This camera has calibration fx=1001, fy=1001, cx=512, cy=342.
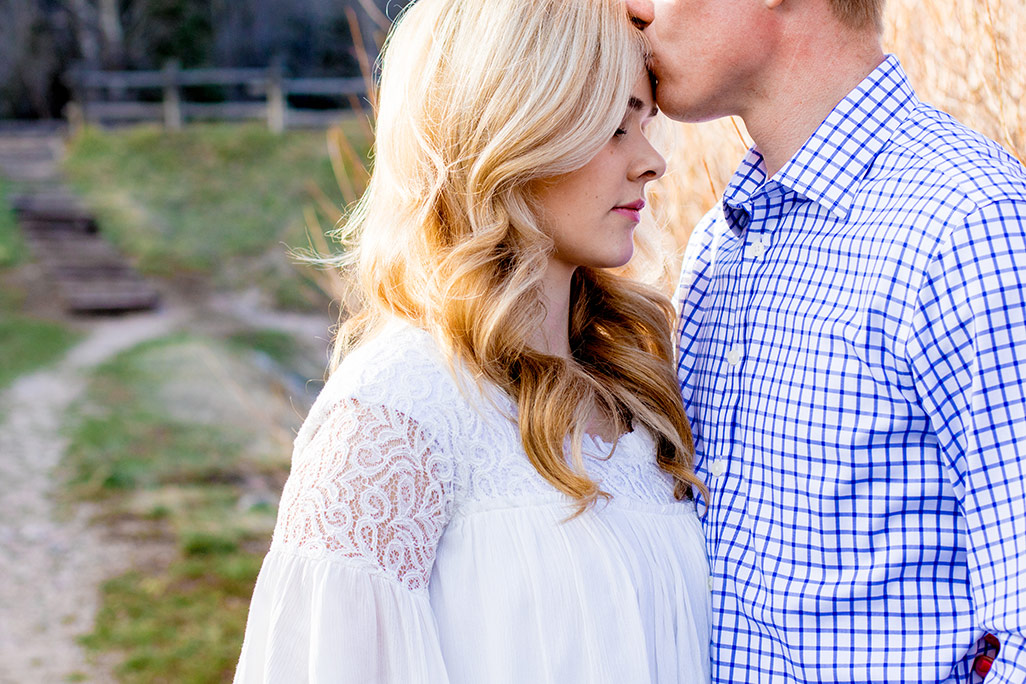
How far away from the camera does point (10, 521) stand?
17.1ft

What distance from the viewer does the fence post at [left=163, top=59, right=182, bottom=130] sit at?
1397 centimetres

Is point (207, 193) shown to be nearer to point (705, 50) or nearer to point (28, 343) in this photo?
point (28, 343)

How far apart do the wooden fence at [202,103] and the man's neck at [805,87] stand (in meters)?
12.4

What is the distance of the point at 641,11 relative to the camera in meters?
1.67

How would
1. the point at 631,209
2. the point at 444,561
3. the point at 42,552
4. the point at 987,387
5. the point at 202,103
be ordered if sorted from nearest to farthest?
the point at 987,387 → the point at 444,561 → the point at 631,209 → the point at 42,552 → the point at 202,103

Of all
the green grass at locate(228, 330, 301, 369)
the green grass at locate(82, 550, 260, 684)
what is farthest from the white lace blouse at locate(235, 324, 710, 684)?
the green grass at locate(228, 330, 301, 369)

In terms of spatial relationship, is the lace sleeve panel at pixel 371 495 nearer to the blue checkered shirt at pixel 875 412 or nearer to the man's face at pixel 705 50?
the blue checkered shirt at pixel 875 412

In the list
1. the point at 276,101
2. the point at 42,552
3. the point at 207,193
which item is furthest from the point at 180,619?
Result: the point at 276,101

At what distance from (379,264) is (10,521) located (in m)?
4.38

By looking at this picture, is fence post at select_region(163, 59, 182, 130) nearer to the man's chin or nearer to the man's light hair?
the man's chin

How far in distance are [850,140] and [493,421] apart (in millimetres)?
686

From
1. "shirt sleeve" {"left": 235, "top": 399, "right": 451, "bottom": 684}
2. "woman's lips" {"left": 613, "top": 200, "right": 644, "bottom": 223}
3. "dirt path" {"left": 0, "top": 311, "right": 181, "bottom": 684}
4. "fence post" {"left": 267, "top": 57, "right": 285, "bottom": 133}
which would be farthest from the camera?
"fence post" {"left": 267, "top": 57, "right": 285, "bottom": 133}

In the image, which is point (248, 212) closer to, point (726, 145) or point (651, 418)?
point (726, 145)

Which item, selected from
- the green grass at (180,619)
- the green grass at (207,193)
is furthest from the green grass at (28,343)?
the green grass at (180,619)
